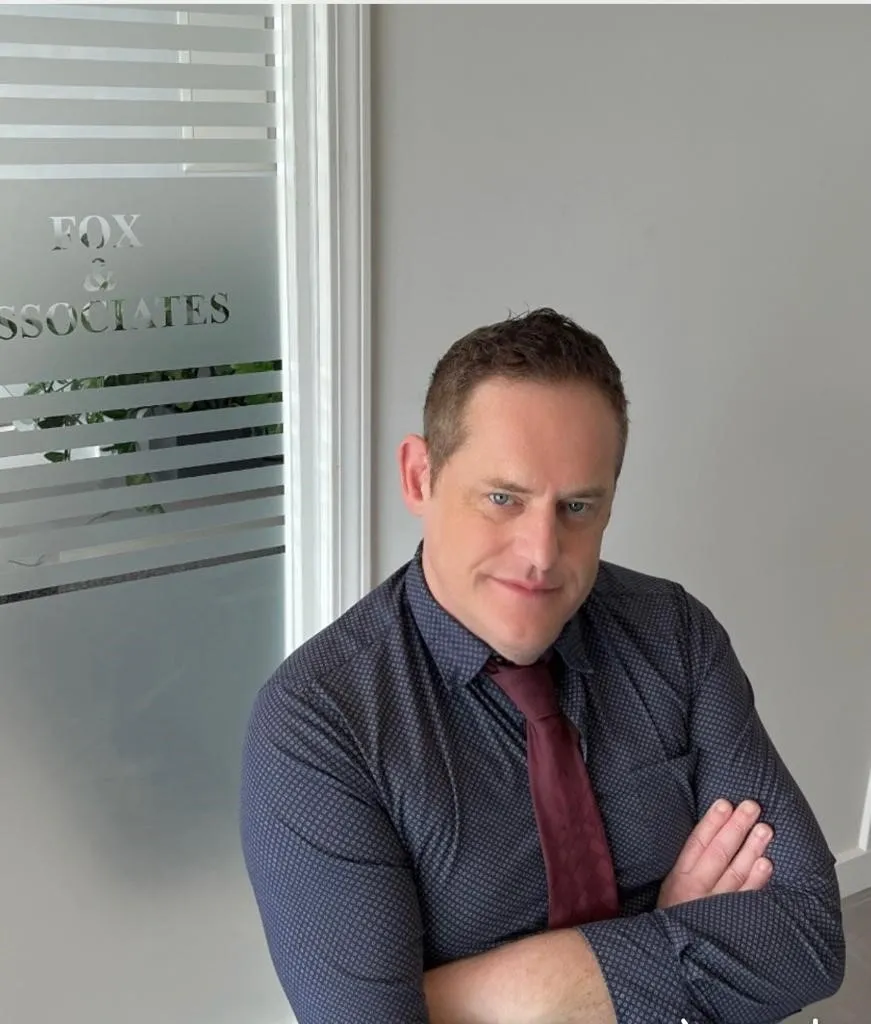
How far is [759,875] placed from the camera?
1.47 metres

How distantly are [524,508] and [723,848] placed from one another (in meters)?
0.52

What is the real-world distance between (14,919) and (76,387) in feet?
2.77

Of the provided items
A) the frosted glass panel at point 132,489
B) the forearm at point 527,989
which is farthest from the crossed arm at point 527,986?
the frosted glass panel at point 132,489

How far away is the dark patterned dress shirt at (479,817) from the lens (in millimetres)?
1274

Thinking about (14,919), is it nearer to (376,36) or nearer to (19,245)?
(19,245)

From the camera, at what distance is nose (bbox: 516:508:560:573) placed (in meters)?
1.34

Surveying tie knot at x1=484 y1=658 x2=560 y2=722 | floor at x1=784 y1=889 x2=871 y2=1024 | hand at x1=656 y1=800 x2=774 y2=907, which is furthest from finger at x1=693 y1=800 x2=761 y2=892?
floor at x1=784 y1=889 x2=871 y2=1024

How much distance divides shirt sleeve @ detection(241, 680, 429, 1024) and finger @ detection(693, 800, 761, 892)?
0.39 meters

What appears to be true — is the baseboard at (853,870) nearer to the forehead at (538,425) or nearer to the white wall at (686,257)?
the white wall at (686,257)

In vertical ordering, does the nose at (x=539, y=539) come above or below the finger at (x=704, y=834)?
above

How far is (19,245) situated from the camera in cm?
154

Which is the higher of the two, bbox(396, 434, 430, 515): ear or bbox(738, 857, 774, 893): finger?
bbox(396, 434, 430, 515): ear

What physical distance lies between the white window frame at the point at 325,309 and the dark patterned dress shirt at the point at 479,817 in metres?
0.40

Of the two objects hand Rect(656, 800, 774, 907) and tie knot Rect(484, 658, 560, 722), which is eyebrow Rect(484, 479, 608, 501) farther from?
hand Rect(656, 800, 774, 907)
